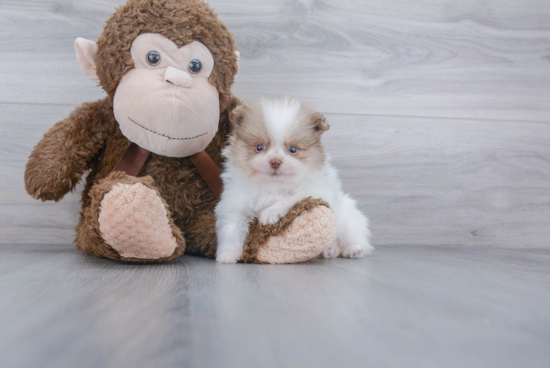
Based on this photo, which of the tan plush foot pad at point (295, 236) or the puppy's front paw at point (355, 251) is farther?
the puppy's front paw at point (355, 251)

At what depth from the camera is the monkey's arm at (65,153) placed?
0.99 metres

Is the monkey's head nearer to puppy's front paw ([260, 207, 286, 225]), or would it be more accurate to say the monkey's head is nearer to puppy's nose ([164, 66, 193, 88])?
puppy's nose ([164, 66, 193, 88])

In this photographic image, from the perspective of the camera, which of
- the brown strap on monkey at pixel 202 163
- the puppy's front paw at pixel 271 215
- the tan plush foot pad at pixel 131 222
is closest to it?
the tan plush foot pad at pixel 131 222

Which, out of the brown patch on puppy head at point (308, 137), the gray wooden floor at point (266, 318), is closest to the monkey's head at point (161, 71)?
the brown patch on puppy head at point (308, 137)

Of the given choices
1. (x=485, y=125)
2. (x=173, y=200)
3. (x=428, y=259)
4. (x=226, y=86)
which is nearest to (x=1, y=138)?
(x=173, y=200)

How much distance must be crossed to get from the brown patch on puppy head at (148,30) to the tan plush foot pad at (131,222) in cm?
28

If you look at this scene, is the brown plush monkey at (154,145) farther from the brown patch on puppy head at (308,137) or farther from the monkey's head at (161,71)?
the brown patch on puppy head at (308,137)

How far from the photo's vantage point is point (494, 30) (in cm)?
149

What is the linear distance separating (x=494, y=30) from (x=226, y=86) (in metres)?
1.03

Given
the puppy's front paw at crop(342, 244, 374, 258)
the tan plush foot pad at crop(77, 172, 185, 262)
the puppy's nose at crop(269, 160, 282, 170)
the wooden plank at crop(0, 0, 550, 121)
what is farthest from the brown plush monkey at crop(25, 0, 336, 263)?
the wooden plank at crop(0, 0, 550, 121)

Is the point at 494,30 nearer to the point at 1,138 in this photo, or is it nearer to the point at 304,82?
the point at 304,82

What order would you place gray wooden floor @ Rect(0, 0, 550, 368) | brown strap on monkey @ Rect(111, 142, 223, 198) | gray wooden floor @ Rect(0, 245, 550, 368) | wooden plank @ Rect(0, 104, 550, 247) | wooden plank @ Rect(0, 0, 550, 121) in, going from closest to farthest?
gray wooden floor @ Rect(0, 245, 550, 368) → gray wooden floor @ Rect(0, 0, 550, 368) → brown strap on monkey @ Rect(111, 142, 223, 198) → wooden plank @ Rect(0, 0, 550, 121) → wooden plank @ Rect(0, 104, 550, 247)

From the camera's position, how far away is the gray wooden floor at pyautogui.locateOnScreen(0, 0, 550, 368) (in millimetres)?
729

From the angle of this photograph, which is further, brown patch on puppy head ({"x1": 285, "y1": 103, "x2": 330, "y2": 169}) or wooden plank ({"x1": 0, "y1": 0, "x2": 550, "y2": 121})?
wooden plank ({"x1": 0, "y1": 0, "x2": 550, "y2": 121})
